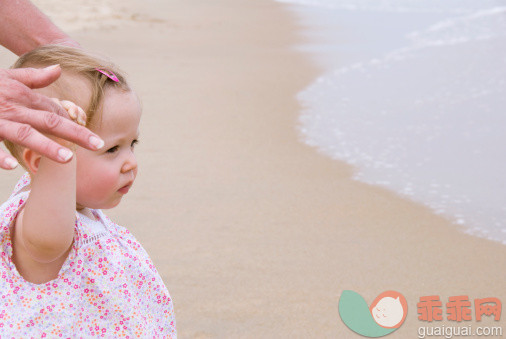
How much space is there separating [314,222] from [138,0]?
1007 cm

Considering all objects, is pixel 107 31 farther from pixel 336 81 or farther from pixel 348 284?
pixel 348 284

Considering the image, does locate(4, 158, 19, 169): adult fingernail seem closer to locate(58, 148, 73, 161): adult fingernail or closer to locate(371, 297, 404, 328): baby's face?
locate(58, 148, 73, 161): adult fingernail

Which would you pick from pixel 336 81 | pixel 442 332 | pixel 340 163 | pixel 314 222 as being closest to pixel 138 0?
pixel 336 81

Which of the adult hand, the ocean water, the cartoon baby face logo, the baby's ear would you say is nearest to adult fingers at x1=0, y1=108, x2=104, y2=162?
the adult hand

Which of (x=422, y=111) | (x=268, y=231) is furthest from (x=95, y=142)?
(x=422, y=111)

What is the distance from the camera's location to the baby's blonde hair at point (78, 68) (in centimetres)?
181

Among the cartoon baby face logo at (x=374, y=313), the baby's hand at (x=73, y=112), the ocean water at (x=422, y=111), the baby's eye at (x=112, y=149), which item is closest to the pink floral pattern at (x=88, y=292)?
the baby's eye at (x=112, y=149)

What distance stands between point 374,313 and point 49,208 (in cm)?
173

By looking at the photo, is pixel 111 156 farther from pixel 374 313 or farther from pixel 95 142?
pixel 374 313

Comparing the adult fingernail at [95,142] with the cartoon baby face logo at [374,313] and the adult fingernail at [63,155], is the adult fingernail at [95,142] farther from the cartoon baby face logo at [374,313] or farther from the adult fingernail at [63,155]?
the cartoon baby face logo at [374,313]

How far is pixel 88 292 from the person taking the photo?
6.29ft

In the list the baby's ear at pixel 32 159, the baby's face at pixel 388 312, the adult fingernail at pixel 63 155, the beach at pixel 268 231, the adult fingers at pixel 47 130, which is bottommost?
the baby's face at pixel 388 312

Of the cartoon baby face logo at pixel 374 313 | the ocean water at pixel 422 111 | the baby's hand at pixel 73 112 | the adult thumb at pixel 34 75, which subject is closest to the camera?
the adult thumb at pixel 34 75

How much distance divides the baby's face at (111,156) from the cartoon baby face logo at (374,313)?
1306mm
